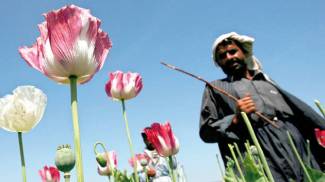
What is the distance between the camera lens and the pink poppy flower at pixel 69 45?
72 centimetres

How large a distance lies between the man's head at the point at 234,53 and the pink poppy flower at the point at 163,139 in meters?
0.54

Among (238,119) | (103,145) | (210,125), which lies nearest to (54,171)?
(103,145)

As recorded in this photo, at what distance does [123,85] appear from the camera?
2.41 m

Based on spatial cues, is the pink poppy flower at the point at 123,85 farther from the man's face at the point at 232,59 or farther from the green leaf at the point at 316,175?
the green leaf at the point at 316,175

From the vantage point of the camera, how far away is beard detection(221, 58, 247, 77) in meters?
2.31

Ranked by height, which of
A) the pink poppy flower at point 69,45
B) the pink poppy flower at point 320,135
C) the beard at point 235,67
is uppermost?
the beard at point 235,67

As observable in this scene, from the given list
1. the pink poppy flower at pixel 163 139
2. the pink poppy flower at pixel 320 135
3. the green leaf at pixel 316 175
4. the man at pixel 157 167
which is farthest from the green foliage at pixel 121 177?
the man at pixel 157 167

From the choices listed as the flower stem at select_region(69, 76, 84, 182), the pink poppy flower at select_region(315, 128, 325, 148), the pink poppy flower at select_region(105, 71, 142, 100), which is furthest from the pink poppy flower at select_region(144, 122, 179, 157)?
the flower stem at select_region(69, 76, 84, 182)

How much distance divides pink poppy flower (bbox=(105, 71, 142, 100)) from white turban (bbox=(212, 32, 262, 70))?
55 cm

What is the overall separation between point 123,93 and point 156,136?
1.37 ft

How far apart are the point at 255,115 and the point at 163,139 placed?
0.53 meters

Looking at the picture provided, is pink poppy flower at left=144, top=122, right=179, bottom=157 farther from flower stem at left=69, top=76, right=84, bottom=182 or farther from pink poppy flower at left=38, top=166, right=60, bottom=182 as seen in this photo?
flower stem at left=69, top=76, right=84, bottom=182

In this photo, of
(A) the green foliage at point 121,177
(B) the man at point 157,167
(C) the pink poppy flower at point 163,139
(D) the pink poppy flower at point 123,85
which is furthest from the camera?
(B) the man at point 157,167

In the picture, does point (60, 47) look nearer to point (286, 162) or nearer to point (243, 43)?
point (286, 162)
